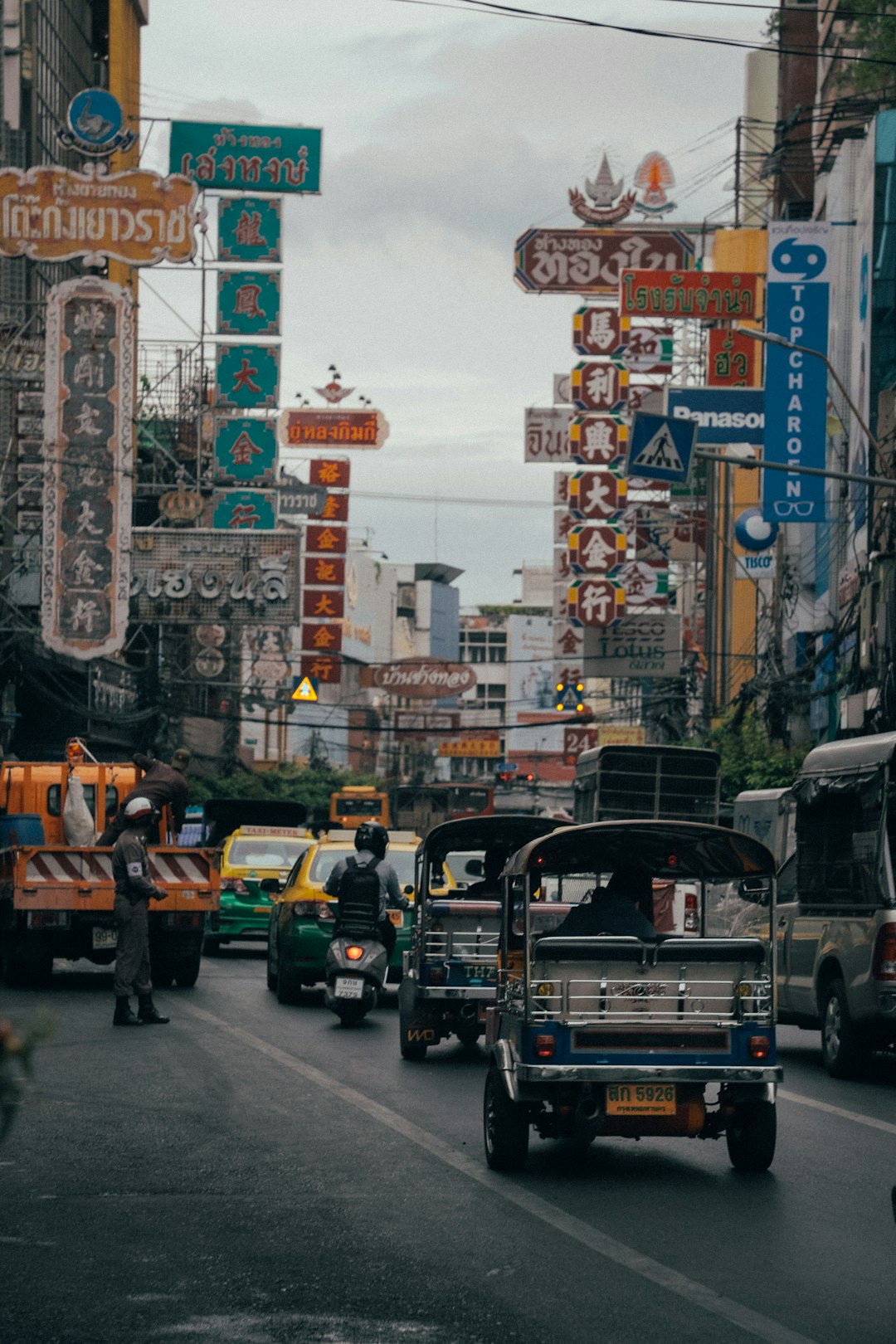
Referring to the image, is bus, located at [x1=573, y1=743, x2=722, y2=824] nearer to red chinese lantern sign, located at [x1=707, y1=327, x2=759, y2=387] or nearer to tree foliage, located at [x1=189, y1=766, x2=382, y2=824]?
red chinese lantern sign, located at [x1=707, y1=327, x2=759, y2=387]

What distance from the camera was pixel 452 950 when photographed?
15828mm

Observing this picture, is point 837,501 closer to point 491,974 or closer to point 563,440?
point 563,440

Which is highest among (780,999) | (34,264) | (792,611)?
(34,264)

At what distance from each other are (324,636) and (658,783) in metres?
27.8

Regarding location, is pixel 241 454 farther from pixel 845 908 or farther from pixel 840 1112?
pixel 840 1112

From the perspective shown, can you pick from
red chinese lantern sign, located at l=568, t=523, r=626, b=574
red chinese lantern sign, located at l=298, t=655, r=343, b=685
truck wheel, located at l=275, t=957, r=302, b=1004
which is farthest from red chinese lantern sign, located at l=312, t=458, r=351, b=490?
truck wheel, located at l=275, t=957, r=302, b=1004

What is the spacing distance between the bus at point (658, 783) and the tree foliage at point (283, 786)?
20.8m

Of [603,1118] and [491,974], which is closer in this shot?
[603,1118]

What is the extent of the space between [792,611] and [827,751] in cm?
3146

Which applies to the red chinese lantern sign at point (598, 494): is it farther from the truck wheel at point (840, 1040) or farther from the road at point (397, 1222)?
the road at point (397, 1222)

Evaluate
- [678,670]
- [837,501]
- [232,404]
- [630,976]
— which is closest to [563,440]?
[678,670]

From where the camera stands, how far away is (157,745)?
5350cm

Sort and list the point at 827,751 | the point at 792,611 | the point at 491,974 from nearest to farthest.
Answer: the point at 491,974
the point at 827,751
the point at 792,611

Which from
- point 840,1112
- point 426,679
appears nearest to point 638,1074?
point 840,1112
